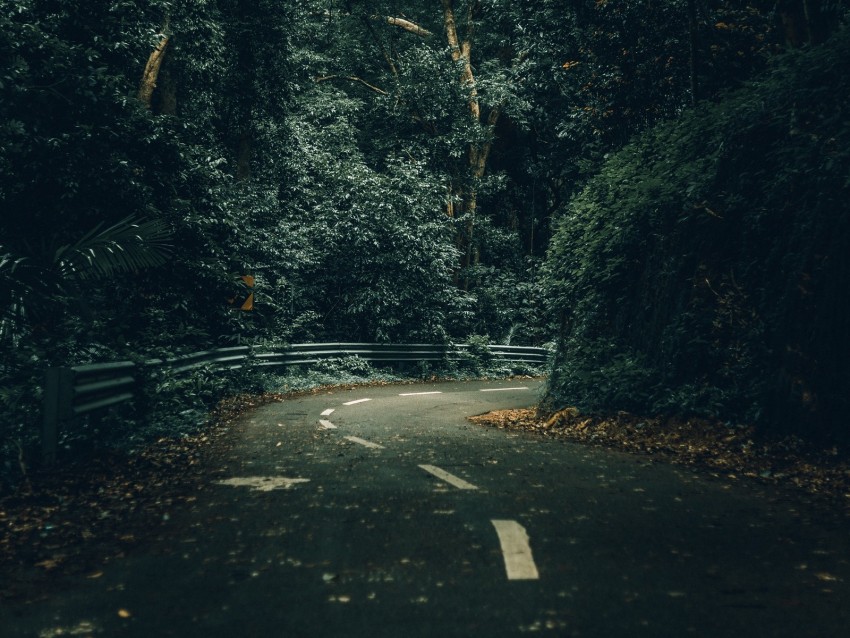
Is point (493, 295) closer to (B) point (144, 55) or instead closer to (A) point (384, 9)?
(A) point (384, 9)

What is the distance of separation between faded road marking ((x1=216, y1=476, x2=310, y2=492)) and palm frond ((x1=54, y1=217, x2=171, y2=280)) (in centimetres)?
388

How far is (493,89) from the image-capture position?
104ft

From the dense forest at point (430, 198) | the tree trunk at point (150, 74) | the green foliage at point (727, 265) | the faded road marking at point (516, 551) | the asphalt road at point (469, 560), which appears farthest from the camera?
the tree trunk at point (150, 74)

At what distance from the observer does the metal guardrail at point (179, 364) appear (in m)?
7.66

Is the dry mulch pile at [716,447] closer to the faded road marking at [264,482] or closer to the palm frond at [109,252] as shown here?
the faded road marking at [264,482]

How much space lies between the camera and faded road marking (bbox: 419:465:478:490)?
24.5 ft

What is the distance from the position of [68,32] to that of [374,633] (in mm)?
14981

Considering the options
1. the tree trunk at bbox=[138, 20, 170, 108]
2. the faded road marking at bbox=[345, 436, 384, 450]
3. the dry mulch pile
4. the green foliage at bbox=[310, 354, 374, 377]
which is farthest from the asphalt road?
the green foliage at bbox=[310, 354, 374, 377]

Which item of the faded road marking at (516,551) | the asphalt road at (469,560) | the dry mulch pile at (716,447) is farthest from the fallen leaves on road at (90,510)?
the dry mulch pile at (716,447)

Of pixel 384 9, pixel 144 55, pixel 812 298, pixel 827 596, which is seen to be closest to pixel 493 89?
pixel 384 9

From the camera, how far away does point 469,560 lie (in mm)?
5098

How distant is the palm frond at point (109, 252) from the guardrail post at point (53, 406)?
8.72ft

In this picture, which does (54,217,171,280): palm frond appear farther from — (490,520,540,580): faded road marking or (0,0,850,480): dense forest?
(490,520,540,580): faded road marking

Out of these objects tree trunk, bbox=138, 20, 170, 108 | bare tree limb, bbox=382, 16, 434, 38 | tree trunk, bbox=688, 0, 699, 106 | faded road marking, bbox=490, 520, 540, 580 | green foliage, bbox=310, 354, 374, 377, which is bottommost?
faded road marking, bbox=490, 520, 540, 580
